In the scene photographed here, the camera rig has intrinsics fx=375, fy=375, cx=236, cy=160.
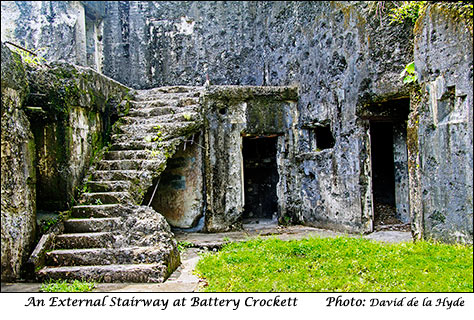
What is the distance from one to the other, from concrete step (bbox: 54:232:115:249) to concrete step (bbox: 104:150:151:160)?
184 centimetres

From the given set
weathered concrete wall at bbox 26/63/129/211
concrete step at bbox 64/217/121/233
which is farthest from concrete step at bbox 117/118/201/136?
concrete step at bbox 64/217/121/233

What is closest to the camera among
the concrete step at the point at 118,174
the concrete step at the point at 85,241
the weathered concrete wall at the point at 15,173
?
the weathered concrete wall at the point at 15,173

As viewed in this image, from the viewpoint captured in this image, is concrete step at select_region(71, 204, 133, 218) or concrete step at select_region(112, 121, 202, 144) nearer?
concrete step at select_region(71, 204, 133, 218)

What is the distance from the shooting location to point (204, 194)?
8.54 meters

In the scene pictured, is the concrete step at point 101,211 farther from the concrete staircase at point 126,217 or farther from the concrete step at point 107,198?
the concrete step at point 107,198

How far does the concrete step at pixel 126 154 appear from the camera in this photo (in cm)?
Answer: 683

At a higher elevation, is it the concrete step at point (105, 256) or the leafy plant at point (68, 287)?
the concrete step at point (105, 256)

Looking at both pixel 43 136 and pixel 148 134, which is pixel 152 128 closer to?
pixel 148 134

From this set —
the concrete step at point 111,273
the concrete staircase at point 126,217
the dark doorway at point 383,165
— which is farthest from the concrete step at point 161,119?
the dark doorway at point 383,165

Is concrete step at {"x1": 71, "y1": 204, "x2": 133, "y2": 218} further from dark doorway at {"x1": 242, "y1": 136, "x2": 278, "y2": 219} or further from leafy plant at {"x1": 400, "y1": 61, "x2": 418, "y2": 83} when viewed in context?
dark doorway at {"x1": 242, "y1": 136, "x2": 278, "y2": 219}

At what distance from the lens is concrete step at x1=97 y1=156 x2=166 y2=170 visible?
21.6 ft

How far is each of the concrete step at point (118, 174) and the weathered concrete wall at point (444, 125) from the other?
177 inches
